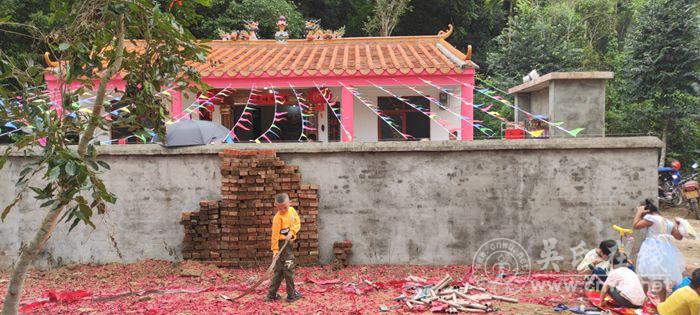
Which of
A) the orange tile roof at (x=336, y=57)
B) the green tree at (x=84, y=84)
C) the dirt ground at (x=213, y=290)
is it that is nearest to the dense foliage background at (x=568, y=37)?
the orange tile roof at (x=336, y=57)

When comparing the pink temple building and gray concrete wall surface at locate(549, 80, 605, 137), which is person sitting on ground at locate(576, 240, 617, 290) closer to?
gray concrete wall surface at locate(549, 80, 605, 137)

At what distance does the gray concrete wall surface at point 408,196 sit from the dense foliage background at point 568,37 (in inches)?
222

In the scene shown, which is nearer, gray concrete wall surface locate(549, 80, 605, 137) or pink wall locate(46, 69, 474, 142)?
gray concrete wall surface locate(549, 80, 605, 137)

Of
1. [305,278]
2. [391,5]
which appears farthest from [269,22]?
[305,278]

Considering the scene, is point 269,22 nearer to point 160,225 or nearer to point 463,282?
point 160,225

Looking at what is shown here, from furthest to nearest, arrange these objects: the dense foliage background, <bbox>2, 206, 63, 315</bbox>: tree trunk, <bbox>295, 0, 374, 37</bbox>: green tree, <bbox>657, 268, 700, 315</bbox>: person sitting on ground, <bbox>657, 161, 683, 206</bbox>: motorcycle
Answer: <bbox>295, 0, 374, 37</bbox>: green tree
the dense foliage background
<bbox>657, 161, 683, 206</bbox>: motorcycle
<bbox>2, 206, 63, 315</bbox>: tree trunk
<bbox>657, 268, 700, 315</bbox>: person sitting on ground

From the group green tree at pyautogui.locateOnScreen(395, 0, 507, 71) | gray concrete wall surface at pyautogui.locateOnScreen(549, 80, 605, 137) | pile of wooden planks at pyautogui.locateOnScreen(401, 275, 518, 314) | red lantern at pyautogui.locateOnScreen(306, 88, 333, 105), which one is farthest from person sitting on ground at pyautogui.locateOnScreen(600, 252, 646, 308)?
green tree at pyautogui.locateOnScreen(395, 0, 507, 71)

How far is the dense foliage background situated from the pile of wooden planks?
25.9 feet

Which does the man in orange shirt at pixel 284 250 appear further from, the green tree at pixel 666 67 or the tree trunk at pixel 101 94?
the green tree at pixel 666 67

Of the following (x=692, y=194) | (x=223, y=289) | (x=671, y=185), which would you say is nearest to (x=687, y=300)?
(x=223, y=289)

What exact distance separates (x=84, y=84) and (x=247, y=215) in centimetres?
339

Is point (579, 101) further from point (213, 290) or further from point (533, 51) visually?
point (533, 51)

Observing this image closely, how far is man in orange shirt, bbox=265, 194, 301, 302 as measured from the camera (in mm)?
6391

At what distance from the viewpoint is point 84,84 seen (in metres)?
4.86
